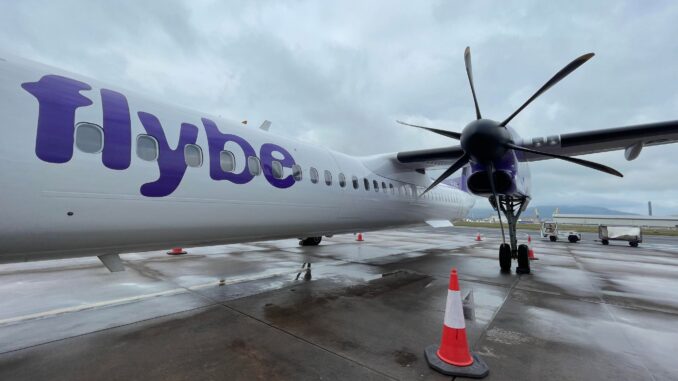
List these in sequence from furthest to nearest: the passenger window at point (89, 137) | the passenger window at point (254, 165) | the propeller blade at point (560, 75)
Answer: the propeller blade at point (560, 75) < the passenger window at point (254, 165) < the passenger window at point (89, 137)

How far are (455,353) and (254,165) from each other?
415 cm

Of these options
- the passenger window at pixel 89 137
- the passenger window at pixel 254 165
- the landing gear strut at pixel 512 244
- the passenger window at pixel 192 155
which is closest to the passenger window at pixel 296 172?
the passenger window at pixel 254 165

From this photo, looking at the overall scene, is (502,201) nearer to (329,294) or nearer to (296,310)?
(329,294)

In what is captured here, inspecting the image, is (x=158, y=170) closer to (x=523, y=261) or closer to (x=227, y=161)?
(x=227, y=161)

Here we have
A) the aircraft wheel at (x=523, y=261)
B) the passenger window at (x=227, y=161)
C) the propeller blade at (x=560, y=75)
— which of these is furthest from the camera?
the aircraft wheel at (x=523, y=261)

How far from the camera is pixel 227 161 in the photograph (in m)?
5.19

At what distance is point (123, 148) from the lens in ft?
12.8

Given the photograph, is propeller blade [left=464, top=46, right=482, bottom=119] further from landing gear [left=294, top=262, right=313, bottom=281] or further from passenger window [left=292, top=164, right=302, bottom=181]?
landing gear [left=294, top=262, right=313, bottom=281]

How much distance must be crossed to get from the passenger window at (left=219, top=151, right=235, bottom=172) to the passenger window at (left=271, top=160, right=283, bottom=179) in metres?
0.88

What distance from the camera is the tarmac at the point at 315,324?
3.35 meters

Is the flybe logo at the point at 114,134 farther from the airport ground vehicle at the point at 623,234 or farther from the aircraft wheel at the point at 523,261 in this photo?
the airport ground vehicle at the point at 623,234

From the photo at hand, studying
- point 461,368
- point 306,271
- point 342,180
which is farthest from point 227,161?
point 306,271

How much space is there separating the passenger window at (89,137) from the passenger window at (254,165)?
2.17 metres

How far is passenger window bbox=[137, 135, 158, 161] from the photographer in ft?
A: 13.3
